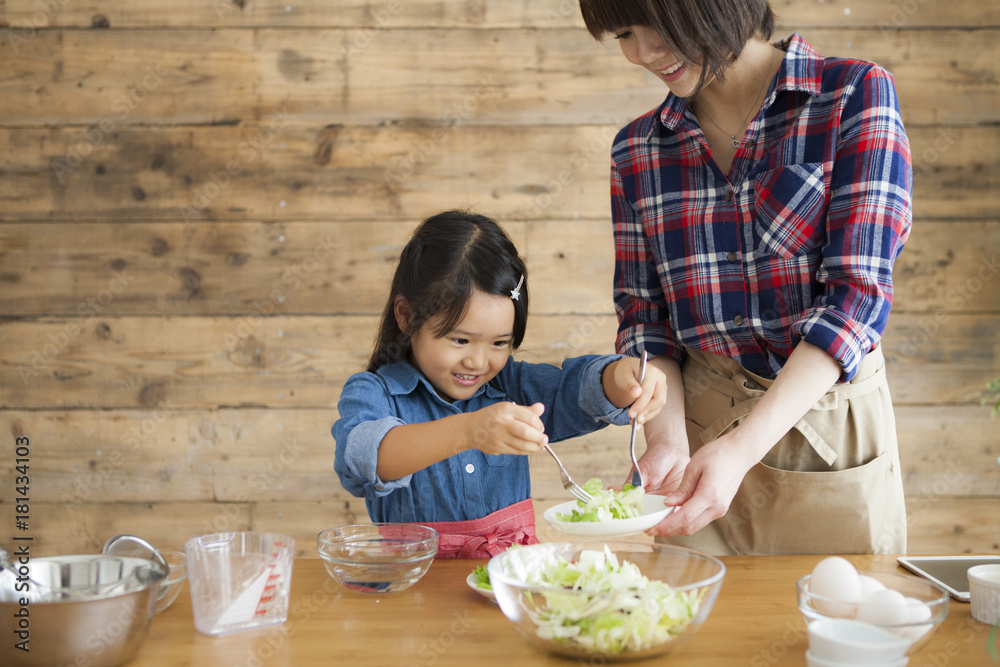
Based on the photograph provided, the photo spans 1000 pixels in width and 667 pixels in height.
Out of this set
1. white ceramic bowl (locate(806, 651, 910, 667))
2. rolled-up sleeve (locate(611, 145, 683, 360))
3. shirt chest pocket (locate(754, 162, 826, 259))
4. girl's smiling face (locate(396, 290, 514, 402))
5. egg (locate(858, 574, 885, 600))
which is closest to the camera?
white ceramic bowl (locate(806, 651, 910, 667))

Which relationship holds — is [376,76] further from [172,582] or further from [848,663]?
[848,663]

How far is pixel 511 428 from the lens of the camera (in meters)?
1.05

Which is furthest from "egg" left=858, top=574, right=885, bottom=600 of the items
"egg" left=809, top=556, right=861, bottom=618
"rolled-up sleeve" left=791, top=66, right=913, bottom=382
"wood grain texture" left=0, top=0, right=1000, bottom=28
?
"wood grain texture" left=0, top=0, right=1000, bottom=28

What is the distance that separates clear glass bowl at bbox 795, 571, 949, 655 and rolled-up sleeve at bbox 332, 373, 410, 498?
64 centimetres

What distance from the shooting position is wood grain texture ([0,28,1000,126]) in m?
2.22

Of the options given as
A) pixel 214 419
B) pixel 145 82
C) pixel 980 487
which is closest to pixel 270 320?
pixel 214 419

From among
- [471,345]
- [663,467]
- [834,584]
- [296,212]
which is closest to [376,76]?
[296,212]

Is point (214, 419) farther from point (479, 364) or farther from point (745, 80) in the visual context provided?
point (745, 80)

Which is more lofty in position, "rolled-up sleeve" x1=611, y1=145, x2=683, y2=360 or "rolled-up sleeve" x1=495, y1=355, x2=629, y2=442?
"rolled-up sleeve" x1=611, y1=145, x2=683, y2=360

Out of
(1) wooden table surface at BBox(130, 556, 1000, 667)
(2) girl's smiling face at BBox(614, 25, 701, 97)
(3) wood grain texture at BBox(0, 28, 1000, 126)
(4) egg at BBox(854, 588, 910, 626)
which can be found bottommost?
(1) wooden table surface at BBox(130, 556, 1000, 667)

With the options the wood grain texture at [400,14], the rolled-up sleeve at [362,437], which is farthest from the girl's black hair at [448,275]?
the wood grain texture at [400,14]

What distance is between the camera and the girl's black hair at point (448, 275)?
142 centimetres

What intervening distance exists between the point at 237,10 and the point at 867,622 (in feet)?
7.15

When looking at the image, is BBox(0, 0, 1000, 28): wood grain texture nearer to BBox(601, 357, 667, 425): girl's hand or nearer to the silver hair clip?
the silver hair clip
